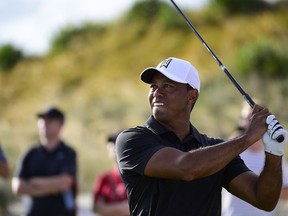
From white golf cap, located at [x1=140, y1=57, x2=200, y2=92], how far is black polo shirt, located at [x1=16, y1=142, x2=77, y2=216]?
3629 millimetres

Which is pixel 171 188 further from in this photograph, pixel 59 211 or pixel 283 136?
pixel 59 211

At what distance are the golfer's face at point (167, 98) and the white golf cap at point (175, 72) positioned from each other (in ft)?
0.14

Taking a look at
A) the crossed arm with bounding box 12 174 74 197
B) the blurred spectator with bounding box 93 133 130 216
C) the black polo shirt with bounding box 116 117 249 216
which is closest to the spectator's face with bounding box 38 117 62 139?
the crossed arm with bounding box 12 174 74 197

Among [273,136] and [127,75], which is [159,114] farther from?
[127,75]

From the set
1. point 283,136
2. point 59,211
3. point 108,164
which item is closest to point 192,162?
point 283,136

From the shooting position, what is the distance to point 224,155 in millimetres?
5098

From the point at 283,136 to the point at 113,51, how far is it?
1515 inches

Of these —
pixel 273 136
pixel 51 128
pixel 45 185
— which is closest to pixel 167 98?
pixel 273 136

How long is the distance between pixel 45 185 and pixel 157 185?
377 cm

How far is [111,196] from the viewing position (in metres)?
8.45

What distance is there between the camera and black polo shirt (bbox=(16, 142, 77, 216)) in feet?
29.4

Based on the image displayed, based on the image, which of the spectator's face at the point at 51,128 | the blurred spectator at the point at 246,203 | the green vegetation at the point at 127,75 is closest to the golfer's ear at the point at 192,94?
the blurred spectator at the point at 246,203

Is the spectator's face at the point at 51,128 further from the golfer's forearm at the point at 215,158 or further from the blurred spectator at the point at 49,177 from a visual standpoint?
the golfer's forearm at the point at 215,158

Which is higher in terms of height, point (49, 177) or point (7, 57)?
point (7, 57)
